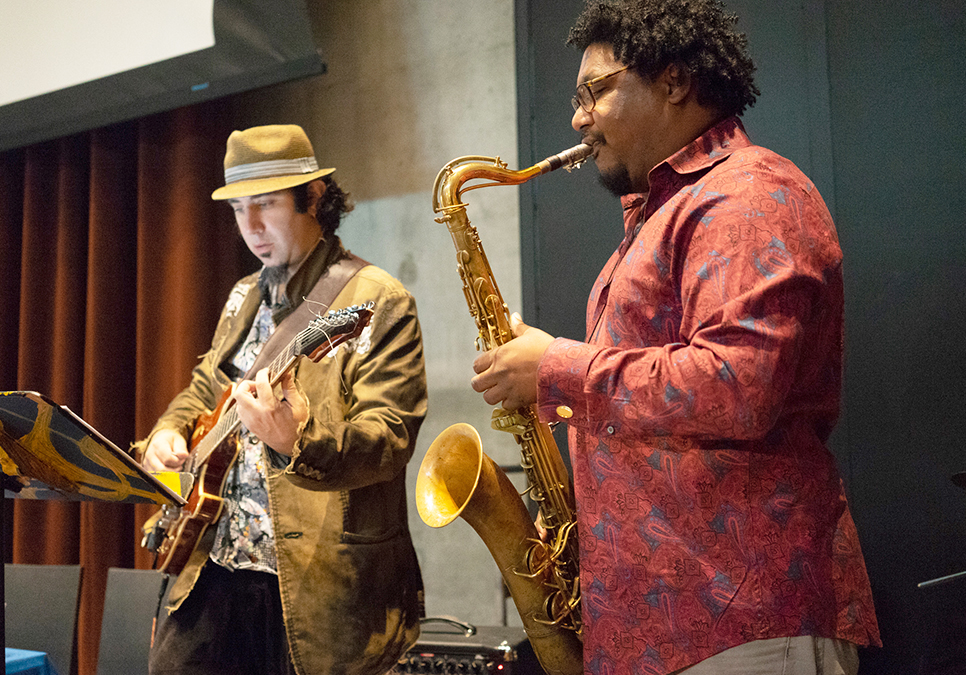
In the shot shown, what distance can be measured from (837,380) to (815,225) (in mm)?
263

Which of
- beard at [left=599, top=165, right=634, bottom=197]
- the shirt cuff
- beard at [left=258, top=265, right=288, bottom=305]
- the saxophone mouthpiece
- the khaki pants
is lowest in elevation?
the khaki pants

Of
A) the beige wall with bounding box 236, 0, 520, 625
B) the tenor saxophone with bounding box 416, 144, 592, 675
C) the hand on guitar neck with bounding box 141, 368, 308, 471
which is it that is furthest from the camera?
the beige wall with bounding box 236, 0, 520, 625

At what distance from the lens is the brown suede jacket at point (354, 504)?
1.91m

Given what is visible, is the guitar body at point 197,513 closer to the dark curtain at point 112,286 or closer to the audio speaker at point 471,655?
the audio speaker at point 471,655

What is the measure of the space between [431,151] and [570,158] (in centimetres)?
200

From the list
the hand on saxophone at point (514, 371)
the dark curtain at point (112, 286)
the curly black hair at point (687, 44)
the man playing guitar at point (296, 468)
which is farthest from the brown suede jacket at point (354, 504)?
the dark curtain at point (112, 286)

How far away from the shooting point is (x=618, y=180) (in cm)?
158

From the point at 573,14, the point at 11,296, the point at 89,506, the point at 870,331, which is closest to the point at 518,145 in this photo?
the point at 573,14

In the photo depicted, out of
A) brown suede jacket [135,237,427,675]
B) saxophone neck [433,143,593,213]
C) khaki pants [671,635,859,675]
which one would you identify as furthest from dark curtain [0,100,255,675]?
khaki pants [671,635,859,675]

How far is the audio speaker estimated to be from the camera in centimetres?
237

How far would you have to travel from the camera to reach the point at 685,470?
50.9 inches

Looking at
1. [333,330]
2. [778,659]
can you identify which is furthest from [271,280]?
[778,659]

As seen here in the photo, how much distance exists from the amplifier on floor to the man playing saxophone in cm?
104

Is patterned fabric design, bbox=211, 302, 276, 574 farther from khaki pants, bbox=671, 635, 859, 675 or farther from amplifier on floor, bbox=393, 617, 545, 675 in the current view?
khaki pants, bbox=671, 635, 859, 675
